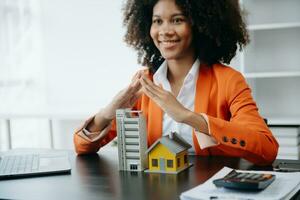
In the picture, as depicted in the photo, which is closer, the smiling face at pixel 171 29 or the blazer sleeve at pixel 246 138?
the blazer sleeve at pixel 246 138

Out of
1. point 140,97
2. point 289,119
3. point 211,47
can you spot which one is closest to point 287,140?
point 289,119

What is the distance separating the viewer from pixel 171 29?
1.87 m

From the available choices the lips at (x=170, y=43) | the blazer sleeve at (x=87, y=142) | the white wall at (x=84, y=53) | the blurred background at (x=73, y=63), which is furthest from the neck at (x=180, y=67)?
the white wall at (x=84, y=53)

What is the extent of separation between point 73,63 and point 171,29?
180 centimetres

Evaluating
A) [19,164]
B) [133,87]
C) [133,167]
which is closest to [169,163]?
[133,167]

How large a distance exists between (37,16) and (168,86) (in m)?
1.97

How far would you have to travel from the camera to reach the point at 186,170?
1466mm

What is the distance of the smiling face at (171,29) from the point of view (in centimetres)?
188

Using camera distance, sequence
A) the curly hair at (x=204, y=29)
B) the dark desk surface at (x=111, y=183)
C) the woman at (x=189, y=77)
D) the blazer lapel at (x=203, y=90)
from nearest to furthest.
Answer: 1. the dark desk surface at (x=111, y=183)
2. the woman at (x=189, y=77)
3. the blazer lapel at (x=203, y=90)
4. the curly hair at (x=204, y=29)

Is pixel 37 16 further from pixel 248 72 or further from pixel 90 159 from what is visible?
pixel 90 159

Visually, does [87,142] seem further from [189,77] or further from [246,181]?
[246,181]

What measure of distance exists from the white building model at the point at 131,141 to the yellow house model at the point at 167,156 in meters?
0.03

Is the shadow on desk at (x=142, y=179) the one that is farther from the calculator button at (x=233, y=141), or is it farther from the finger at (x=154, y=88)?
the finger at (x=154, y=88)

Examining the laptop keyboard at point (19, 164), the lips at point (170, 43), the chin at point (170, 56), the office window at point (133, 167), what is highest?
the lips at point (170, 43)
